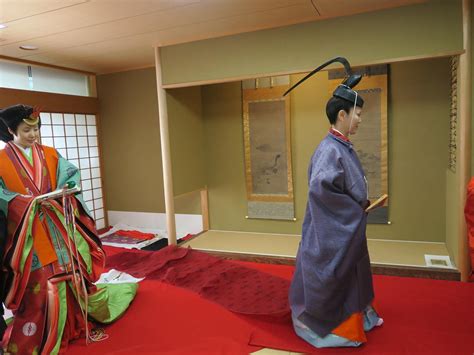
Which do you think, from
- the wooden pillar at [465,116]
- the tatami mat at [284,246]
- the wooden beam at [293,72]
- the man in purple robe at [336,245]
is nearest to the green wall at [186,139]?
the wooden beam at [293,72]

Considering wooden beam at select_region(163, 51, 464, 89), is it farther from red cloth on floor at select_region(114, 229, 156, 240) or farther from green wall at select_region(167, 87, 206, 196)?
red cloth on floor at select_region(114, 229, 156, 240)

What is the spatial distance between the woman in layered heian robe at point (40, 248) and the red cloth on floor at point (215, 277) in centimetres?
89

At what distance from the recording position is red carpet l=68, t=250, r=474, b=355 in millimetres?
2146

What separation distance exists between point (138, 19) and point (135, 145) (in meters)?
2.27

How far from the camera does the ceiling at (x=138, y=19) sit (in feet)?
8.97

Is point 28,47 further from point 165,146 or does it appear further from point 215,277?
point 215,277

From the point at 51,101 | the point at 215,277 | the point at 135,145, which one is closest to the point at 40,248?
the point at 215,277

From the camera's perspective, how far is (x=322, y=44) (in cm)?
311

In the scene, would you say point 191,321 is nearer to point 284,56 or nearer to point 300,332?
point 300,332

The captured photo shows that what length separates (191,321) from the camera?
8.39 ft

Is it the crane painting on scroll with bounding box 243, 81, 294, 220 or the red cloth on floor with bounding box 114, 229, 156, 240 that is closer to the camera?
the crane painting on scroll with bounding box 243, 81, 294, 220

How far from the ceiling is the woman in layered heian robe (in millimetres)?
989

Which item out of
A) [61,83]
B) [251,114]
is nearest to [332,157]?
[251,114]

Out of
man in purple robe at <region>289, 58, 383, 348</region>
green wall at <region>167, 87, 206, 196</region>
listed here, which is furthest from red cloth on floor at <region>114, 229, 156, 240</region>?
man in purple robe at <region>289, 58, 383, 348</region>
